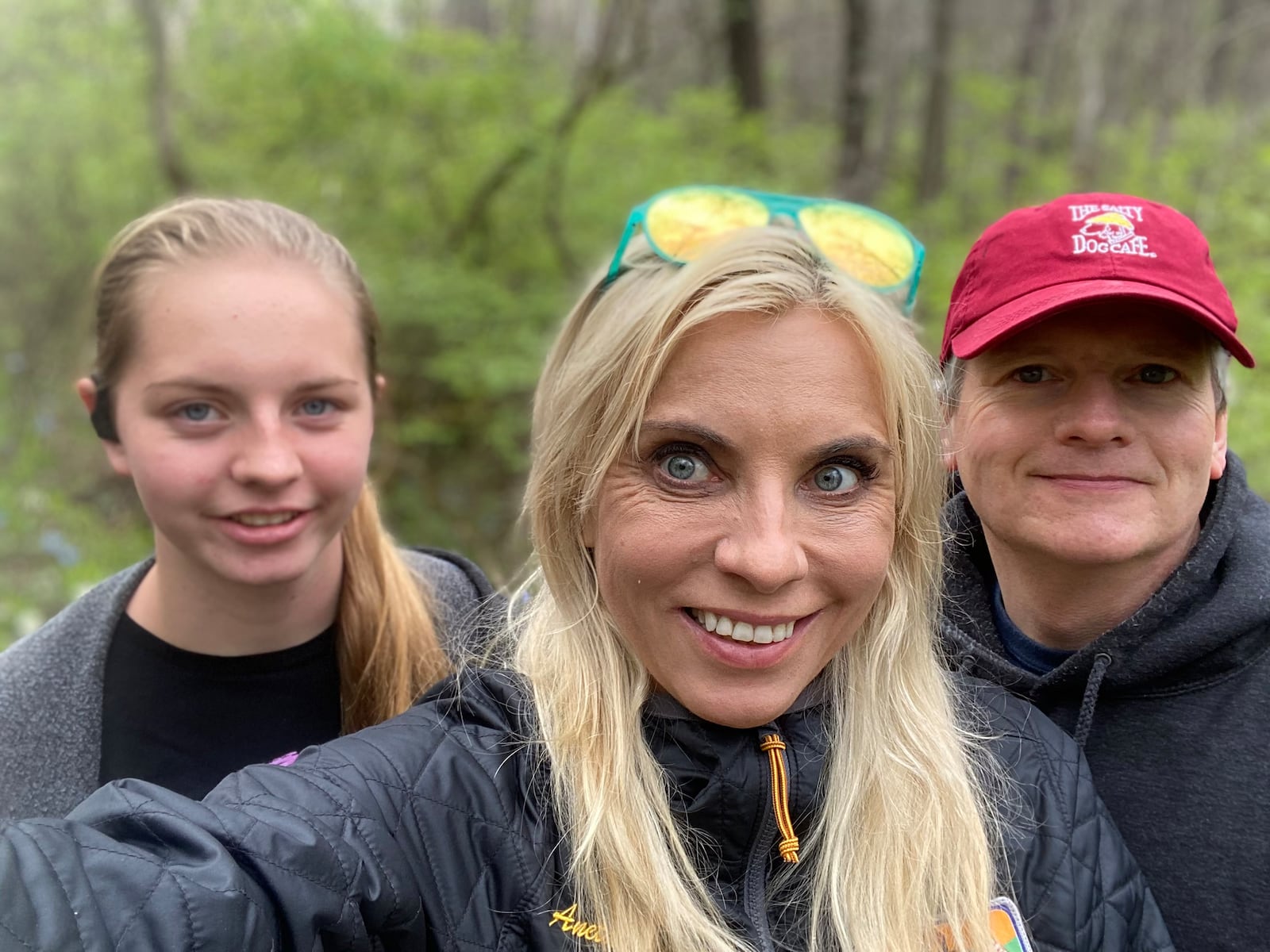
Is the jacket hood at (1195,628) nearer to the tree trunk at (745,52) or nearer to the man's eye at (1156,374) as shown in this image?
the man's eye at (1156,374)

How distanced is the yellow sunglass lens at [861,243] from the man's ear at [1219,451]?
730 millimetres

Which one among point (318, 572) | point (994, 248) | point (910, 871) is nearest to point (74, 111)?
point (318, 572)

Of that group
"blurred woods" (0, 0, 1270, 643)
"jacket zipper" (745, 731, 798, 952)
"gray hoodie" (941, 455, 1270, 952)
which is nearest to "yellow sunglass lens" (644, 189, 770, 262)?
"jacket zipper" (745, 731, 798, 952)

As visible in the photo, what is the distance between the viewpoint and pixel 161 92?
7.77 metres

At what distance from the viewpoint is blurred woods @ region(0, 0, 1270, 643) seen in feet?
25.5

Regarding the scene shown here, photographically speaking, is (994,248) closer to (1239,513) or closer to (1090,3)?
(1239,513)

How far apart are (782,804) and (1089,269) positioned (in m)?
1.16

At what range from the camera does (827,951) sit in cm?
145

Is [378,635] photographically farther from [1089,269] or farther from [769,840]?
[1089,269]

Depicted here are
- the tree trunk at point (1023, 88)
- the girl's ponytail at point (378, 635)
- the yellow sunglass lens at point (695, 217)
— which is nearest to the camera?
the yellow sunglass lens at point (695, 217)

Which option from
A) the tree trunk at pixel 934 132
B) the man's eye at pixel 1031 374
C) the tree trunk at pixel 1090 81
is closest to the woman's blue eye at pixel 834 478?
the man's eye at pixel 1031 374

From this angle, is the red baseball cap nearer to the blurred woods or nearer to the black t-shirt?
the black t-shirt

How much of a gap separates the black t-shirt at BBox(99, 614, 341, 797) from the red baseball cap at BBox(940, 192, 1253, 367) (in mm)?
1541

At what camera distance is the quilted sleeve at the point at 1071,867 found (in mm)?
1541
